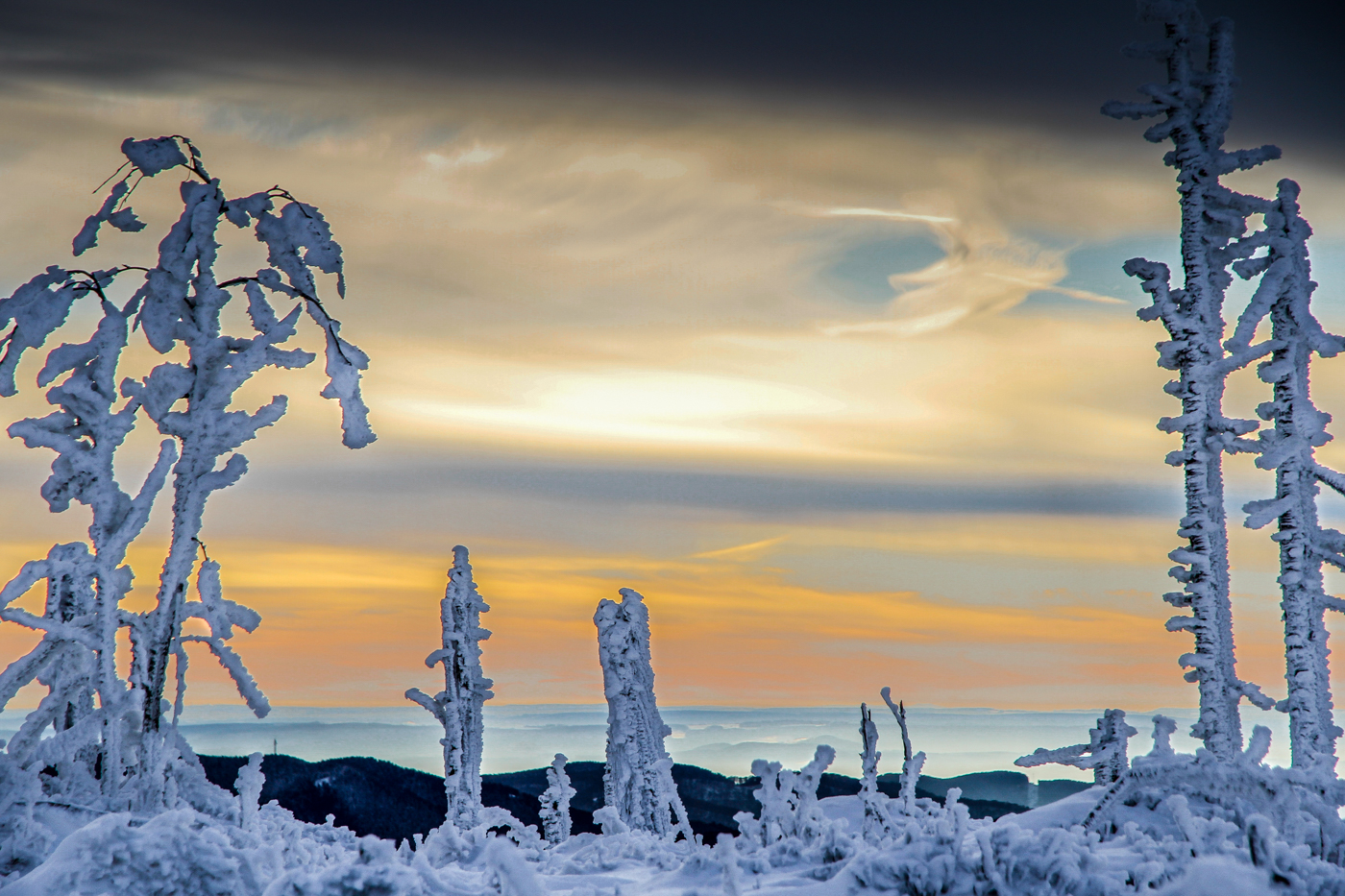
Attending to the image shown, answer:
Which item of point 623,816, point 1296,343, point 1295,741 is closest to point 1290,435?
point 1296,343

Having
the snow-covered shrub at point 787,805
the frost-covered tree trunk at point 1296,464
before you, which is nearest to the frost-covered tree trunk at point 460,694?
the snow-covered shrub at point 787,805

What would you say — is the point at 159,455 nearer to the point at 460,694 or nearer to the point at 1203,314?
the point at 1203,314

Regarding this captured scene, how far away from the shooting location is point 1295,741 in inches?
535

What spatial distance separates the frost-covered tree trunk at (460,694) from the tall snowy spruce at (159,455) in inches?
625

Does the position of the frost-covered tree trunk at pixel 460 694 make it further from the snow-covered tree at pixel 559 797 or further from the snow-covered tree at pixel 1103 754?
the snow-covered tree at pixel 1103 754

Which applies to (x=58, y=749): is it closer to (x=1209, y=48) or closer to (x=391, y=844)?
(x=391, y=844)

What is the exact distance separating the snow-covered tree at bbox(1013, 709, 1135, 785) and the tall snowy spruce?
9.62 m

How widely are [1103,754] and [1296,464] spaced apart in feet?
16.6

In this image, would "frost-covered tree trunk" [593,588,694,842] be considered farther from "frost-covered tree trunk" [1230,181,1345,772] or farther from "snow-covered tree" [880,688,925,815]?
"frost-covered tree trunk" [1230,181,1345,772]

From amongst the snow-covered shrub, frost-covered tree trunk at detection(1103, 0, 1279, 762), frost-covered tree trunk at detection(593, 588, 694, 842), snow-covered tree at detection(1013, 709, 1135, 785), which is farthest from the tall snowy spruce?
frost-covered tree trunk at detection(593, 588, 694, 842)

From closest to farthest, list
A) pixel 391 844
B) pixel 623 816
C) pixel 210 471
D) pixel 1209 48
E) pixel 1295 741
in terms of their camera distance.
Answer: pixel 391 844, pixel 210 471, pixel 1295 741, pixel 1209 48, pixel 623 816

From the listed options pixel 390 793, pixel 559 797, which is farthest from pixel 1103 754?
pixel 390 793

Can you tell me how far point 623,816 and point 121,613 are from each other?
1884 cm

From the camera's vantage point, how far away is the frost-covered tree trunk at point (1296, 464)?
536 inches
